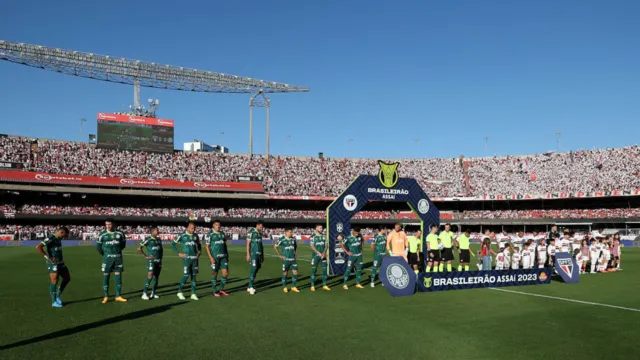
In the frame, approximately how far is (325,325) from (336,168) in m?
66.5

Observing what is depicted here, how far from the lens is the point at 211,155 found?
71.2 meters

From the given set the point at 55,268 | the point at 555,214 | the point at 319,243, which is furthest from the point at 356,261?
the point at 555,214

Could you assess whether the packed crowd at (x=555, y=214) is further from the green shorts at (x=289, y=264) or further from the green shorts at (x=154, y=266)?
the green shorts at (x=154, y=266)

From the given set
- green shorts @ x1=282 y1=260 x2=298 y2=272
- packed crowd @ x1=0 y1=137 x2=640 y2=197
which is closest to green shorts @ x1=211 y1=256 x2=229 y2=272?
green shorts @ x1=282 y1=260 x2=298 y2=272

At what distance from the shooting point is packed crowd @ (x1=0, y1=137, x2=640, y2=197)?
60.6 m

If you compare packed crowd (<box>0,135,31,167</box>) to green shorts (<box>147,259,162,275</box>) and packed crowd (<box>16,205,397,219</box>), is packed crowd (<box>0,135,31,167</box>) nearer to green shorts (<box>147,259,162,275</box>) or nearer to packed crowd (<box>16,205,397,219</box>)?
packed crowd (<box>16,205,397,219</box>)

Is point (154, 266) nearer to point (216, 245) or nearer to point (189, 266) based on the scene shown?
point (189, 266)

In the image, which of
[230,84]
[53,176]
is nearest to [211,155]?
[230,84]

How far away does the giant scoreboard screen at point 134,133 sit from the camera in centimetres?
6316

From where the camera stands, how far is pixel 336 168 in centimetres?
7650

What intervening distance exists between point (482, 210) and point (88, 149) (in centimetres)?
5762

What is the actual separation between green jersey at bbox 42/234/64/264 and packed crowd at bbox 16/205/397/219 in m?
49.1

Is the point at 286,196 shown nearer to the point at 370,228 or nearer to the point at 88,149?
the point at 370,228

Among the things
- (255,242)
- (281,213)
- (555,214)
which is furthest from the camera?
(281,213)
